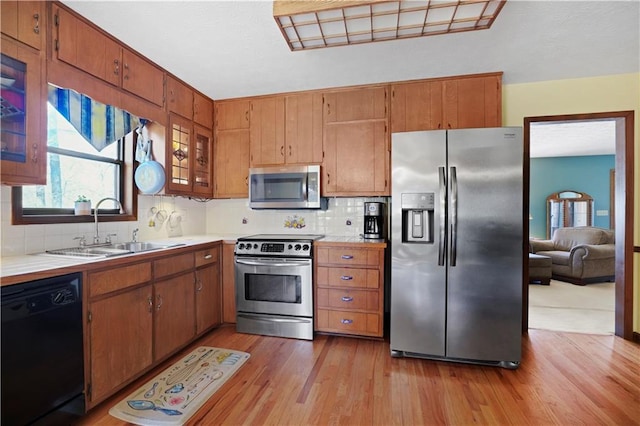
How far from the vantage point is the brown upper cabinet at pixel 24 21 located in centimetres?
155

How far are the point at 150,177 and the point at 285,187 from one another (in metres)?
1.25

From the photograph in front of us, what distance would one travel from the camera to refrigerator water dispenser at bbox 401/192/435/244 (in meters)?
2.39

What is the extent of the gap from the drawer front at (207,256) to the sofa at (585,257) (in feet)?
17.5

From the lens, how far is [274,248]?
2857mm

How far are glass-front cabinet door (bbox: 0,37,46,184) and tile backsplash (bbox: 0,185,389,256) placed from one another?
0.61 m

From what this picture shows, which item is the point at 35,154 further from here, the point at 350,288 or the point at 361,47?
the point at 350,288

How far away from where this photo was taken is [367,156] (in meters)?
3.04

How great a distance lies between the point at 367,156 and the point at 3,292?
106 inches

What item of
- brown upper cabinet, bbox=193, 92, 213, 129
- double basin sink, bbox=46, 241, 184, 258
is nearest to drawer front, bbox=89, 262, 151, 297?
double basin sink, bbox=46, 241, 184, 258

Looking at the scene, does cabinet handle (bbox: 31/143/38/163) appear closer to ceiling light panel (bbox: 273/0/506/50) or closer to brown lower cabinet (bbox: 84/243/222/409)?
brown lower cabinet (bbox: 84/243/222/409)

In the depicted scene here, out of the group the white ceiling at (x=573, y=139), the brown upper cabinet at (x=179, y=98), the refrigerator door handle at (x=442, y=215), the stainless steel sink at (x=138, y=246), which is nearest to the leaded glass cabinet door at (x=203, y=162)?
the brown upper cabinet at (x=179, y=98)

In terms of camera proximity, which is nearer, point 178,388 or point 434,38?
point 178,388

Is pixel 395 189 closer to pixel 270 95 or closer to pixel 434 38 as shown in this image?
pixel 434 38

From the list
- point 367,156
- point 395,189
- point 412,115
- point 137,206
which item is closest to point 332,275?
point 395,189
